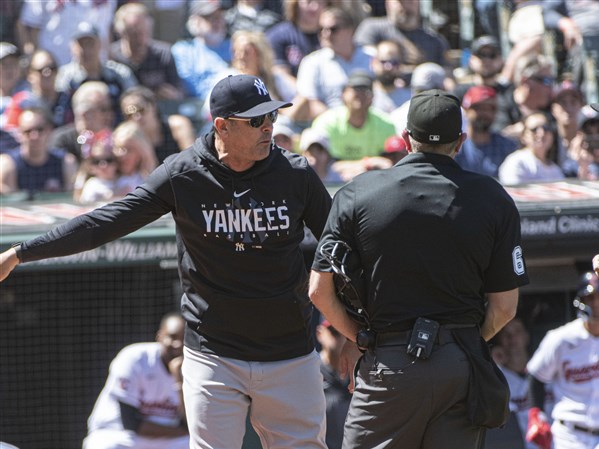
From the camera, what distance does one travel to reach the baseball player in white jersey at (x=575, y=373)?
711 cm

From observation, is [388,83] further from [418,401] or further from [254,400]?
[418,401]

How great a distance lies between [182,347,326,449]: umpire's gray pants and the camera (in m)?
4.14

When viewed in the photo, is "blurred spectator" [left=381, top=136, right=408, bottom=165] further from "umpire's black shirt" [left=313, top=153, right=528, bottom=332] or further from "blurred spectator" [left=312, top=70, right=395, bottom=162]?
"umpire's black shirt" [left=313, top=153, right=528, bottom=332]

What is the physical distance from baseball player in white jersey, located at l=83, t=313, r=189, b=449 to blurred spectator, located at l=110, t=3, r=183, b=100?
3275 millimetres

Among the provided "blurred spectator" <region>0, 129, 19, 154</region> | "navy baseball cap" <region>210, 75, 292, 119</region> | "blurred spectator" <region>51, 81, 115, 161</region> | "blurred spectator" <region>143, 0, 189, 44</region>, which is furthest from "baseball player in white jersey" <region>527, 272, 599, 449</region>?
"blurred spectator" <region>143, 0, 189, 44</region>

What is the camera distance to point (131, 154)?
7.94m

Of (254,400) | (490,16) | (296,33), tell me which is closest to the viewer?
(254,400)

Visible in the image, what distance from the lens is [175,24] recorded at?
10852mm

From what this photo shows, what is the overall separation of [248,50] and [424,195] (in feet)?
17.6

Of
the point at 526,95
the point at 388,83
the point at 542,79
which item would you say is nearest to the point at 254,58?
the point at 388,83

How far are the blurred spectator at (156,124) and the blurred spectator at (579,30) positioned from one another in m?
3.83

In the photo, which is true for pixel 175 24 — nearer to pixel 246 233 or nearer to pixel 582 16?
pixel 582 16

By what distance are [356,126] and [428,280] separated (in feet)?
16.5

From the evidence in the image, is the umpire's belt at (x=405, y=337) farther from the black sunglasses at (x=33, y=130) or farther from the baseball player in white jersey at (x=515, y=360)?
the black sunglasses at (x=33, y=130)
